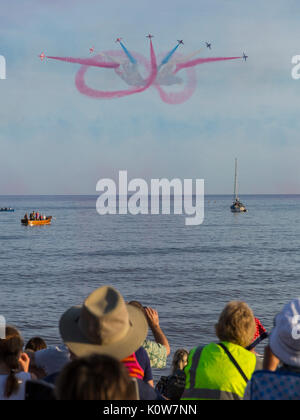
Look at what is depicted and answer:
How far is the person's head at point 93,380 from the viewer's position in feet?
7.68

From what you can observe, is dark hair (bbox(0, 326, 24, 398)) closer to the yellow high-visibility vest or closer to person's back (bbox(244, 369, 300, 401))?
the yellow high-visibility vest

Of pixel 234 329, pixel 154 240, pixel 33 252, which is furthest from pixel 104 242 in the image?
pixel 234 329

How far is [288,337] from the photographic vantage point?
3.60 metres

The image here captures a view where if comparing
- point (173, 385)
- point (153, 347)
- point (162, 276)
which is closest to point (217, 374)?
point (173, 385)

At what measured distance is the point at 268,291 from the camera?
24.5 meters

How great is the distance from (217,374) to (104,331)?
1.10m

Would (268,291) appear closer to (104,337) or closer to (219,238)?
(104,337)

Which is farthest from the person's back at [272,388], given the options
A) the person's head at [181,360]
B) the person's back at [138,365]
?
the person's head at [181,360]

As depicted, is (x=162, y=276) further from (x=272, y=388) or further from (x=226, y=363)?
(x=272, y=388)

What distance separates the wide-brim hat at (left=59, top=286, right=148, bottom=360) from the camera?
3402mm

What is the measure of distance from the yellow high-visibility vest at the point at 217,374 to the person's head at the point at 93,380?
170 cm

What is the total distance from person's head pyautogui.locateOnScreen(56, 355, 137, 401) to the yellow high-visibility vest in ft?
5.59

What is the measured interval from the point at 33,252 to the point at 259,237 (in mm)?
25262

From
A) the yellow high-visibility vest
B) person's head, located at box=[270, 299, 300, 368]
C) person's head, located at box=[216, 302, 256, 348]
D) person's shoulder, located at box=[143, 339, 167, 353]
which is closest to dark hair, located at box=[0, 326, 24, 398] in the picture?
the yellow high-visibility vest
